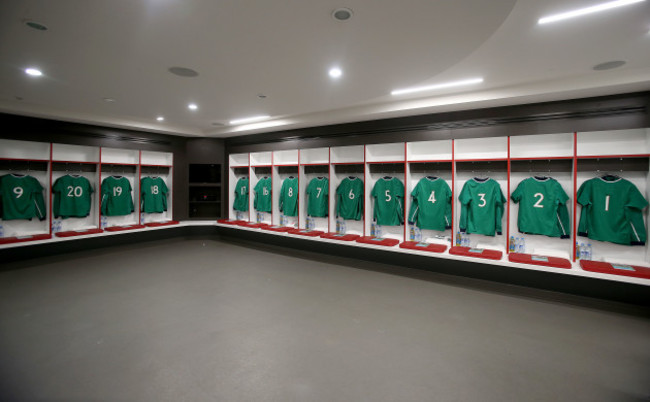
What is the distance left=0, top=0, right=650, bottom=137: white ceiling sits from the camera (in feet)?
5.38

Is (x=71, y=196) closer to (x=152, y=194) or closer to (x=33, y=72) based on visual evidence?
(x=152, y=194)

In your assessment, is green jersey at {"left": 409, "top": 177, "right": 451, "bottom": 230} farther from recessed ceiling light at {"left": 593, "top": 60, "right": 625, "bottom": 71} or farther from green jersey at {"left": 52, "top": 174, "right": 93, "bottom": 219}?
Answer: green jersey at {"left": 52, "top": 174, "right": 93, "bottom": 219}

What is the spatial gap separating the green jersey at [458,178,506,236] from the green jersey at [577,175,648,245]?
77 cm

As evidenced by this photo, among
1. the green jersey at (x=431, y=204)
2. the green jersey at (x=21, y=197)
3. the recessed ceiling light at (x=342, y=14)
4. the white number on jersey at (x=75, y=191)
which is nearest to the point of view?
the recessed ceiling light at (x=342, y=14)

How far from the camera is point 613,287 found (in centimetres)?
281

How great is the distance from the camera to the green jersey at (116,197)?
5.07 m

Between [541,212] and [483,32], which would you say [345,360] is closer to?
[483,32]

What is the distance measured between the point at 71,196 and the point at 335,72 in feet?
15.9

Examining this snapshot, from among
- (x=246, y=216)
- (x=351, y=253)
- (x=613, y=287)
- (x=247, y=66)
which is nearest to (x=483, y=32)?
(x=247, y=66)

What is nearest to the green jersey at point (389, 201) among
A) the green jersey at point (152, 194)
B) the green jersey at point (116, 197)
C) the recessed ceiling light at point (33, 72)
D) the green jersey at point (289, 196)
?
the green jersey at point (289, 196)

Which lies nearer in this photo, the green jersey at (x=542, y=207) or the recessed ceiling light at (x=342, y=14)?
the recessed ceiling light at (x=342, y=14)

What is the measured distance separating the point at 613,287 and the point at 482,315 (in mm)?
1400

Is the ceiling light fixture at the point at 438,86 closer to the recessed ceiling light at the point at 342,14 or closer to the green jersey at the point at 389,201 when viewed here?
the green jersey at the point at 389,201

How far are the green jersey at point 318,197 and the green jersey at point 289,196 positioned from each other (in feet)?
0.96
